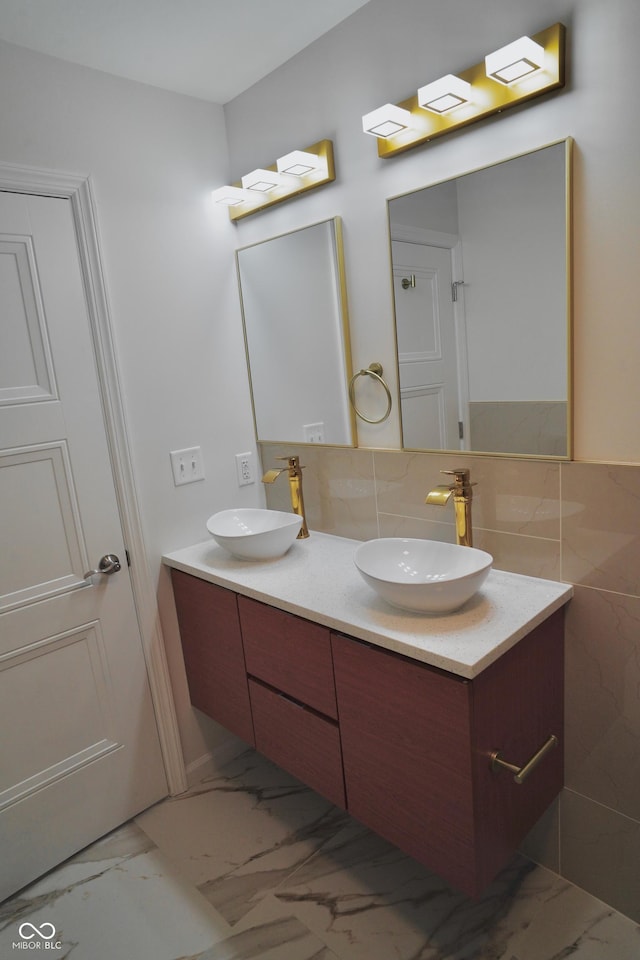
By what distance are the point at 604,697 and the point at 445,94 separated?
5.08 feet

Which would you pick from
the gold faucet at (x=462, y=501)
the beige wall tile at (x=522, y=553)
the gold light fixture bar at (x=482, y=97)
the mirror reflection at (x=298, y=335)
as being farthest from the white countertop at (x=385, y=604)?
the gold light fixture bar at (x=482, y=97)

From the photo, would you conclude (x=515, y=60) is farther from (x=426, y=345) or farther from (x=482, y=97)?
(x=426, y=345)

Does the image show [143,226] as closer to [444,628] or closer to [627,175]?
[627,175]

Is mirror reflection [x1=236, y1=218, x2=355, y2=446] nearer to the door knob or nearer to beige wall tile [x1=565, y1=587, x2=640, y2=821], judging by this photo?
the door knob

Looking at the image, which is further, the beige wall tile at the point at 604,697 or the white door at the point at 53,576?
the white door at the point at 53,576

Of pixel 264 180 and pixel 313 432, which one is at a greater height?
pixel 264 180

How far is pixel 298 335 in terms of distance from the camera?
210cm

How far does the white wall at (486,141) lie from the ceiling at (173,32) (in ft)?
0.29

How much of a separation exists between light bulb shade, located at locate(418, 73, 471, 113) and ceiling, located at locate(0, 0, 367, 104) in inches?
17.9

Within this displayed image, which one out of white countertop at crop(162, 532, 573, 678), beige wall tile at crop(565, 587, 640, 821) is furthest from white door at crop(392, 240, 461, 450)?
beige wall tile at crop(565, 587, 640, 821)

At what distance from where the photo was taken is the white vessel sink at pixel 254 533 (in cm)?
186

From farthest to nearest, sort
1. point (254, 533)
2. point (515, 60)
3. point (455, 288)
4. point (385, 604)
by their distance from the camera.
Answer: point (254, 533) → point (455, 288) → point (385, 604) → point (515, 60)

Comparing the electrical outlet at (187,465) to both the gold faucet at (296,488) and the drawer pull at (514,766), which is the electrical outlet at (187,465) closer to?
the gold faucet at (296,488)

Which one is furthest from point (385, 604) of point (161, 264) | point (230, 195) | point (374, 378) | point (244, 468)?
point (230, 195)
